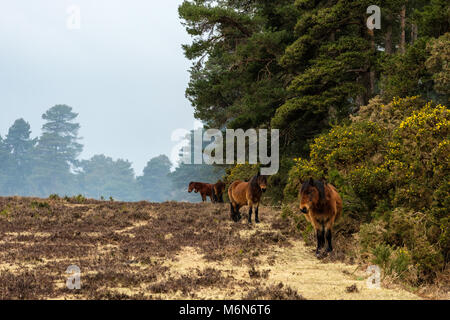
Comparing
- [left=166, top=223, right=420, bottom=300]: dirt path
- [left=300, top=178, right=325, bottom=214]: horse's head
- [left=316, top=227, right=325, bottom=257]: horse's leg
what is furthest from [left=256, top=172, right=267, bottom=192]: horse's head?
[left=300, top=178, right=325, bottom=214]: horse's head

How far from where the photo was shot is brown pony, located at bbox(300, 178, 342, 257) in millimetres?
10359

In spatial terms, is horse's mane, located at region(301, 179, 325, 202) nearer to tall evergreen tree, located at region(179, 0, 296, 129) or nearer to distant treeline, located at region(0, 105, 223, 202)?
tall evergreen tree, located at region(179, 0, 296, 129)

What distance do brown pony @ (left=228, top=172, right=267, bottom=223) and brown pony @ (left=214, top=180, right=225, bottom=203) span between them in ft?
32.9

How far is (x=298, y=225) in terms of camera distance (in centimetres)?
1512

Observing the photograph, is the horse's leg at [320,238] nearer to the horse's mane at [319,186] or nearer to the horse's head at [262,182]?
the horse's mane at [319,186]

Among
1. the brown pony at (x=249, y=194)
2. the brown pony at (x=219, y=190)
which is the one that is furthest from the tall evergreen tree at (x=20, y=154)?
the brown pony at (x=249, y=194)

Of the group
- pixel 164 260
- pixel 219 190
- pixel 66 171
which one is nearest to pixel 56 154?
pixel 66 171

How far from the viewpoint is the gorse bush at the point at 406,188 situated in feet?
32.7

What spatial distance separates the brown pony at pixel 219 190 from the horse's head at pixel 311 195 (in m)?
18.9

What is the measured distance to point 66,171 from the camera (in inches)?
4877

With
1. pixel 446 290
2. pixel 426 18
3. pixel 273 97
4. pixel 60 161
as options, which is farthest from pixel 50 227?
pixel 60 161

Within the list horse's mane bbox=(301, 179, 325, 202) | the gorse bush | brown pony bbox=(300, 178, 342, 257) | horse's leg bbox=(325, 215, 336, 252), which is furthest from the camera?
horse's leg bbox=(325, 215, 336, 252)

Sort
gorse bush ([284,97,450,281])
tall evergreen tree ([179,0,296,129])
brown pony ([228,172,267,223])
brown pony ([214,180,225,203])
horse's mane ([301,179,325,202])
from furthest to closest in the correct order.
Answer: brown pony ([214,180,225,203]), tall evergreen tree ([179,0,296,129]), brown pony ([228,172,267,223]), horse's mane ([301,179,325,202]), gorse bush ([284,97,450,281])
